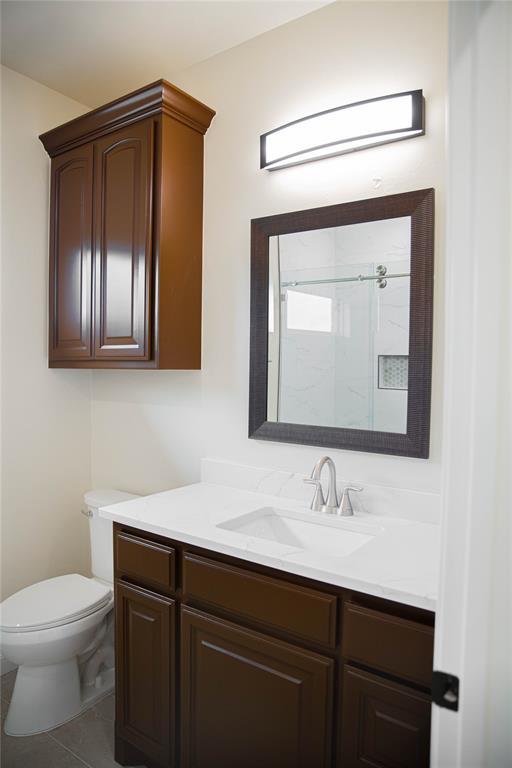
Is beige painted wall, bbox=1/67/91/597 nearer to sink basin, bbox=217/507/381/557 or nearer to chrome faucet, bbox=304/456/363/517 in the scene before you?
sink basin, bbox=217/507/381/557

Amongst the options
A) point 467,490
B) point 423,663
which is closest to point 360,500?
point 423,663

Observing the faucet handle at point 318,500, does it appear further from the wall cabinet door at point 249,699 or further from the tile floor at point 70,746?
the tile floor at point 70,746

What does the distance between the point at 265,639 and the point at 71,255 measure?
1843mm

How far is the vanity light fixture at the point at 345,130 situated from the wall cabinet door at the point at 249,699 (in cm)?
157

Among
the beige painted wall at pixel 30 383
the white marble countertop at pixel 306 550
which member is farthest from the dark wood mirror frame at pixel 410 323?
the beige painted wall at pixel 30 383

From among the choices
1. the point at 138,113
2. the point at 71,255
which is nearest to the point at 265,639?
the point at 71,255

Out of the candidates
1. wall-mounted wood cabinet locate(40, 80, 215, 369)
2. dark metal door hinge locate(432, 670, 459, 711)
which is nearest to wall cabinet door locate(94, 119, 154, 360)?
wall-mounted wood cabinet locate(40, 80, 215, 369)

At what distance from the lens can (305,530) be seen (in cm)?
178

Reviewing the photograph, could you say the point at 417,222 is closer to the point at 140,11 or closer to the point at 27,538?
the point at 140,11

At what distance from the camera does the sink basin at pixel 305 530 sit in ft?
5.46

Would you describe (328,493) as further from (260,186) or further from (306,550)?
(260,186)

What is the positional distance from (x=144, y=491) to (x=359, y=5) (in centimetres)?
217

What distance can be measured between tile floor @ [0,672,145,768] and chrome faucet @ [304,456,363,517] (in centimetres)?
117

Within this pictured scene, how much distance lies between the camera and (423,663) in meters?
1.16
